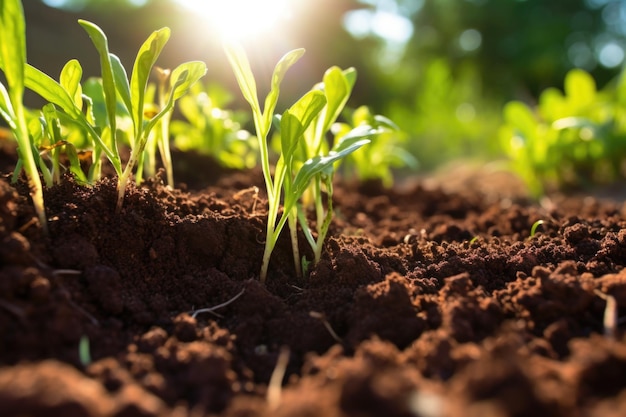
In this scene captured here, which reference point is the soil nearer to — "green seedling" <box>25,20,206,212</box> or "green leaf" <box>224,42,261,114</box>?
"green seedling" <box>25,20,206,212</box>

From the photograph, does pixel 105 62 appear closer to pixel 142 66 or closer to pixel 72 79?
pixel 142 66

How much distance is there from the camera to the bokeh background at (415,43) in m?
8.58

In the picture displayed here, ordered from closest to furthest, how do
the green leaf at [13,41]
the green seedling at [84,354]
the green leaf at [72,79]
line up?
the green seedling at [84,354] → the green leaf at [13,41] → the green leaf at [72,79]

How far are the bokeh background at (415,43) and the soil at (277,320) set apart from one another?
679 cm

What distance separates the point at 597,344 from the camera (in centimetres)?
92

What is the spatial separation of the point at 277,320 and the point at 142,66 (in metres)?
0.76

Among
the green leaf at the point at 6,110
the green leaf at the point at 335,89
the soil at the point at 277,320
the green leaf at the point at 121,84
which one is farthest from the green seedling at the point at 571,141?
the green leaf at the point at 6,110

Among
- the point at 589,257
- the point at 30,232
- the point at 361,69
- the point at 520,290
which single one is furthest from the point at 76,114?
the point at 361,69

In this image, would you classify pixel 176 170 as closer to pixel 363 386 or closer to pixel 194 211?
pixel 194 211

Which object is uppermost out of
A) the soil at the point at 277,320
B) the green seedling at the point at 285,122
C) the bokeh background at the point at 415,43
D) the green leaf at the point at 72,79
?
the bokeh background at the point at 415,43

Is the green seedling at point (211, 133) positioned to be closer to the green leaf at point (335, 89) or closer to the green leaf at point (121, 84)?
the green leaf at point (335, 89)

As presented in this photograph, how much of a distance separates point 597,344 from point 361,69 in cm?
953

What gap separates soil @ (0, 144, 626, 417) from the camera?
750 mm

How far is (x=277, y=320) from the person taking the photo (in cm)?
117
